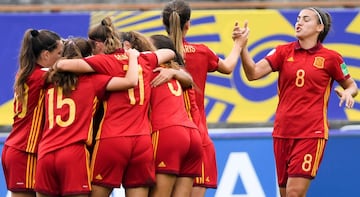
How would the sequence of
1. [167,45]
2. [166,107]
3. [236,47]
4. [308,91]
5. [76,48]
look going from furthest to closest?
[308,91] → [236,47] → [167,45] → [166,107] → [76,48]

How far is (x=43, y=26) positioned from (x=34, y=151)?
3.44 meters

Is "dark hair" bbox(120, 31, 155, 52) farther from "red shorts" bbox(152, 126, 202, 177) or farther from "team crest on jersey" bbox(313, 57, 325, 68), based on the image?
"team crest on jersey" bbox(313, 57, 325, 68)

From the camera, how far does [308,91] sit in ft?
30.2

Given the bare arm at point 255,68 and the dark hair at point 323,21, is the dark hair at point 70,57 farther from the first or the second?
the dark hair at point 323,21

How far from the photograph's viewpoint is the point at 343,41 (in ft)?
38.4

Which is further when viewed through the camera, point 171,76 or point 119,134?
point 171,76

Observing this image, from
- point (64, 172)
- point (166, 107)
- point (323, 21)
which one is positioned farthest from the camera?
point (323, 21)

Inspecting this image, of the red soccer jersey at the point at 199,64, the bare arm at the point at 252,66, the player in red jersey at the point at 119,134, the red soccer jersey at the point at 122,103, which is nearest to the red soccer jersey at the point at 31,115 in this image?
the player in red jersey at the point at 119,134

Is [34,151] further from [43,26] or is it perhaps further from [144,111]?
[43,26]

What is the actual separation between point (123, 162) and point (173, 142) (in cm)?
47

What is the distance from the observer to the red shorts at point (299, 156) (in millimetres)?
9148

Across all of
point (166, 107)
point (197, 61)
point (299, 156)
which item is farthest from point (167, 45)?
point (299, 156)

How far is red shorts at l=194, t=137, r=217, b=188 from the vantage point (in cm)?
882

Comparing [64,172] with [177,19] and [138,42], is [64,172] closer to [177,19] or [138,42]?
[138,42]
